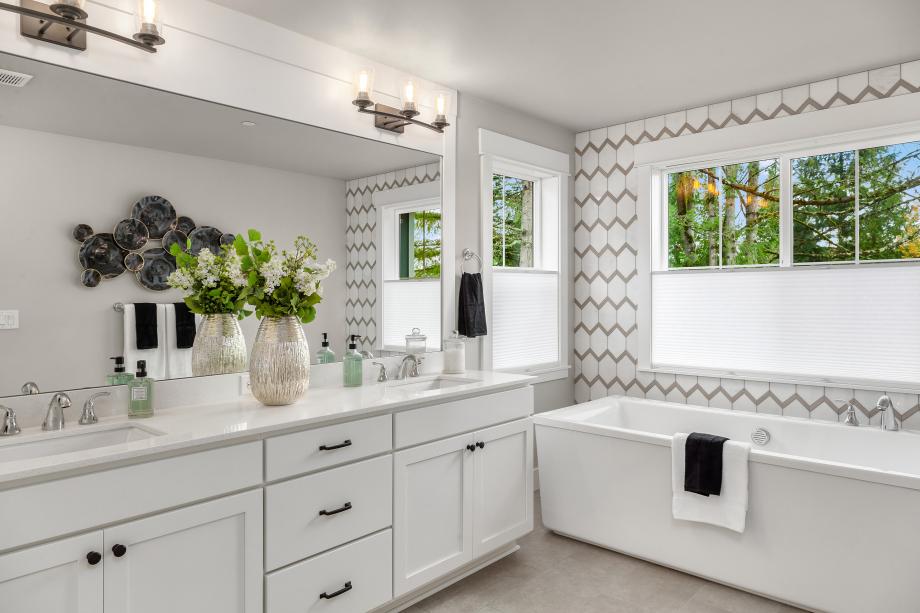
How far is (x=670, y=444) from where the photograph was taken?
2.93 meters

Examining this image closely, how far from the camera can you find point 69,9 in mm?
1897

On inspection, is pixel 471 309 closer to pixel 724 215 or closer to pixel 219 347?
pixel 219 347

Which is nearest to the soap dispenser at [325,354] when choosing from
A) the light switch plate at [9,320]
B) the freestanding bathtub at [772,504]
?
the light switch plate at [9,320]

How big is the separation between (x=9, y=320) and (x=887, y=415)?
3865 mm

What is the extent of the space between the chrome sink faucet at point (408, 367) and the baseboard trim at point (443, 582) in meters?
0.97

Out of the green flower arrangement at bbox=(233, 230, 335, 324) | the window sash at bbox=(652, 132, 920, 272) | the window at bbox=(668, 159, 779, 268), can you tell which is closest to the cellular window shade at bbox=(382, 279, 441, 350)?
the green flower arrangement at bbox=(233, 230, 335, 324)

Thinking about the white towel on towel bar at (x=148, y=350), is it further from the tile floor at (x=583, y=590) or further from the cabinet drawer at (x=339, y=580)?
the tile floor at (x=583, y=590)

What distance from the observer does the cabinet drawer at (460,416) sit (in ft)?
8.06

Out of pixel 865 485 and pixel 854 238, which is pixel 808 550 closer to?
pixel 865 485

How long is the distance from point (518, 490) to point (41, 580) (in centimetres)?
206

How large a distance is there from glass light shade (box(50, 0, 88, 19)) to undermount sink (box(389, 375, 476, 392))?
187cm

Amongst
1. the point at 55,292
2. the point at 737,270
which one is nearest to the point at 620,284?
the point at 737,270

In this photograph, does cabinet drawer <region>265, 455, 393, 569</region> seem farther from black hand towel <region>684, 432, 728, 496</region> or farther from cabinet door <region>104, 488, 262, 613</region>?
black hand towel <region>684, 432, 728, 496</region>

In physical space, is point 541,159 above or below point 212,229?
above
